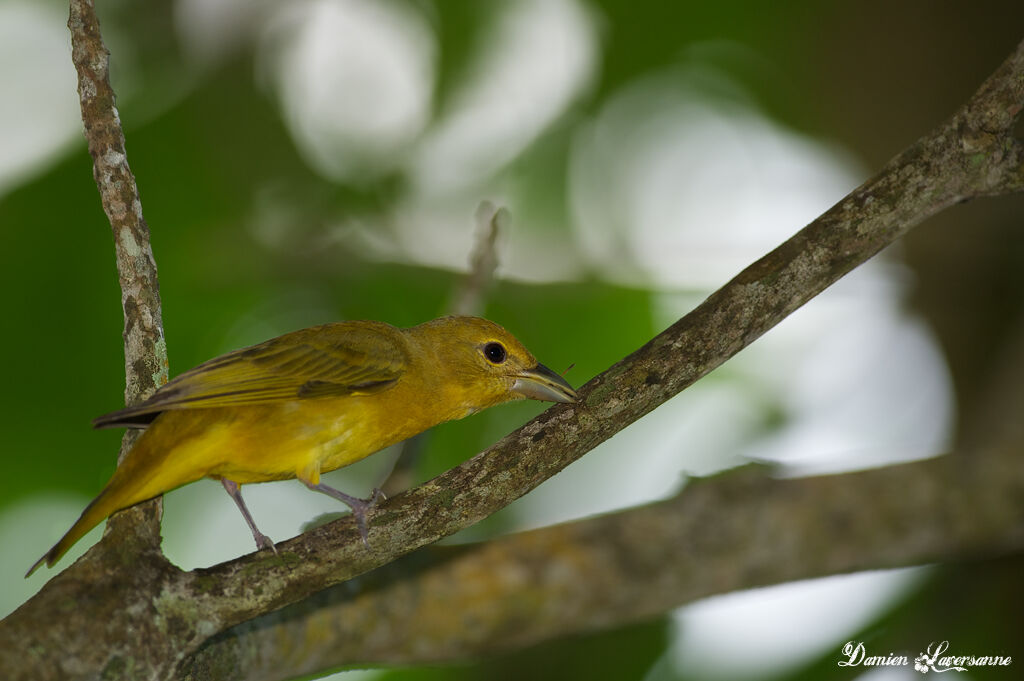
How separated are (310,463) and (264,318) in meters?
2.29

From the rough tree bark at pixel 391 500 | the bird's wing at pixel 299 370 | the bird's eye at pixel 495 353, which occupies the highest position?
the bird's eye at pixel 495 353

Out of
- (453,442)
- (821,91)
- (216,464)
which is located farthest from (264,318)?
(821,91)

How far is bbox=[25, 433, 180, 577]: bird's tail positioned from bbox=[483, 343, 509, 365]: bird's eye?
1455 millimetres

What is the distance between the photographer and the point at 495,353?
409 cm

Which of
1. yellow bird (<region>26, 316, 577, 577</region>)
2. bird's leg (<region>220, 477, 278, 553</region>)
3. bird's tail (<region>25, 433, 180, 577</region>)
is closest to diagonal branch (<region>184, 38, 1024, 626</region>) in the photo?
yellow bird (<region>26, 316, 577, 577</region>)

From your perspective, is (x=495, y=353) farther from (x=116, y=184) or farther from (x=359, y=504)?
(x=116, y=184)

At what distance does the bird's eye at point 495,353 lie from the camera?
408cm

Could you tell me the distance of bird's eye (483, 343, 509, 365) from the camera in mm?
4082

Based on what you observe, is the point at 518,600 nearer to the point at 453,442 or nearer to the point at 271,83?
the point at 453,442

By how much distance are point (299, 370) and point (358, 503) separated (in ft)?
2.19
